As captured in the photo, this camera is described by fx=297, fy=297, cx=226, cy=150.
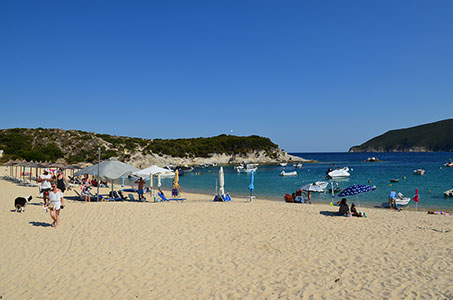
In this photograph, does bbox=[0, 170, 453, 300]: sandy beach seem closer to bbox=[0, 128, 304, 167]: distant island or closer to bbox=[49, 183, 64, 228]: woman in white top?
Answer: bbox=[49, 183, 64, 228]: woman in white top

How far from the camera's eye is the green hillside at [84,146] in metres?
62.3

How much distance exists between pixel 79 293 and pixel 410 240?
30.9ft

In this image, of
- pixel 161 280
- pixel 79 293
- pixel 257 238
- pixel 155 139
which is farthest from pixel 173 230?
pixel 155 139

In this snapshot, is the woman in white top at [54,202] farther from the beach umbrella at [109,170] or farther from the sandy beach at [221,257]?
the beach umbrella at [109,170]

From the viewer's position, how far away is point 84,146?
240ft

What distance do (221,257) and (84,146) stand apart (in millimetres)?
73950

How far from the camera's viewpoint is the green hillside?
204 ft

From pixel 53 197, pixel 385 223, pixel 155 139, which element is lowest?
pixel 385 223

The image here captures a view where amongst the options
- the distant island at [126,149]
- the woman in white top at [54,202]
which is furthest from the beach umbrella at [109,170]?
the distant island at [126,149]

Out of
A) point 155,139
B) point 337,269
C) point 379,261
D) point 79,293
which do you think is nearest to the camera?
point 79,293

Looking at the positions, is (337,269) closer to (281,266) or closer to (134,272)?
(281,266)

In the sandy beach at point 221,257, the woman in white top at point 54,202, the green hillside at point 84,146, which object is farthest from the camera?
the green hillside at point 84,146

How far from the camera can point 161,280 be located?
641 centimetres

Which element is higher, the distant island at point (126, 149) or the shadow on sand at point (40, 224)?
the distant island at point (126, 149)
